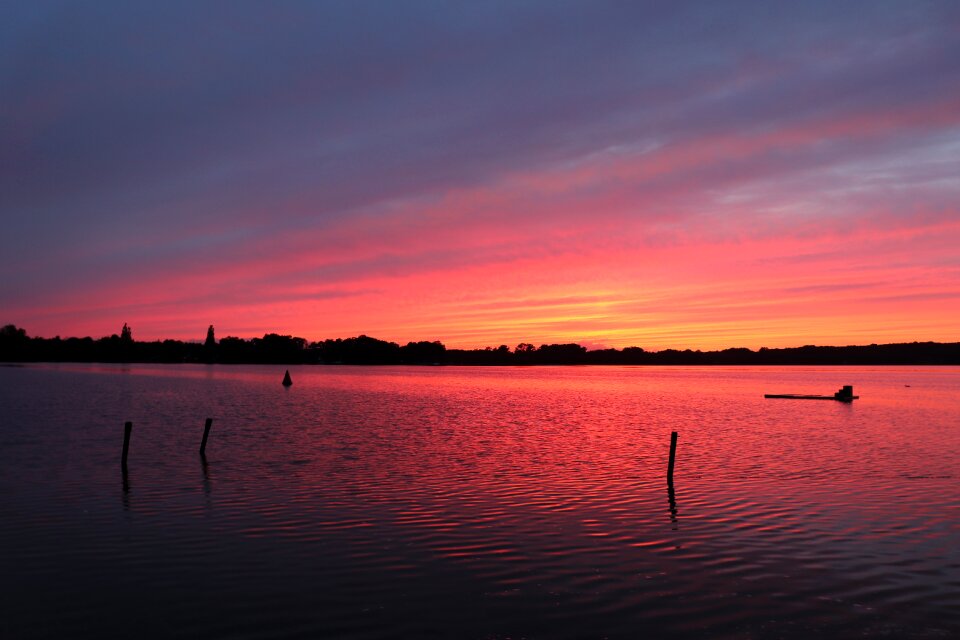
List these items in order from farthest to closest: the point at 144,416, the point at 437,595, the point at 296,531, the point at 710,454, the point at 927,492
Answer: the point at 144,416 → the point at 710,454 → the point at 927,492 → the point at 296,531 → the point at 437,595

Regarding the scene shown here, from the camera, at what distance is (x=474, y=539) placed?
1848 centimetres

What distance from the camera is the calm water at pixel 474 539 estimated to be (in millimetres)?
12727

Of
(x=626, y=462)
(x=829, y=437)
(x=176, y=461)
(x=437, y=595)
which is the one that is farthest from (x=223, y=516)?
(x=829, y=437)

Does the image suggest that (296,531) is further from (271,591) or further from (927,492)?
(927,492)

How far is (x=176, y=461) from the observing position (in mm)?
33406

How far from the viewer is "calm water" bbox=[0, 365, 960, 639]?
41.8 ft

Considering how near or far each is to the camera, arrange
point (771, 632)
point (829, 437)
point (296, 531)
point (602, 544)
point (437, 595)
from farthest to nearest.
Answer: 1. point (829, 437)
2. point (296, 531)
3. point (602, 544)
4. point (437, 595)
5. point (771, 632)

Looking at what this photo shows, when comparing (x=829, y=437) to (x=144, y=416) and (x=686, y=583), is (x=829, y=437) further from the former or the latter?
(x=144, y=416)

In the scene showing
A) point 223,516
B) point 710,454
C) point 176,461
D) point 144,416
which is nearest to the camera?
point 223,516

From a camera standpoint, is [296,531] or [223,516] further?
[223,516]

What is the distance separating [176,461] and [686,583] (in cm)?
2655

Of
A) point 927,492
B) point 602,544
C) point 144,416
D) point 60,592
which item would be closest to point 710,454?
point 927,492

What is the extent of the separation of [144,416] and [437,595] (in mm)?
52403

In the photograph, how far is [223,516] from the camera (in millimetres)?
21328
